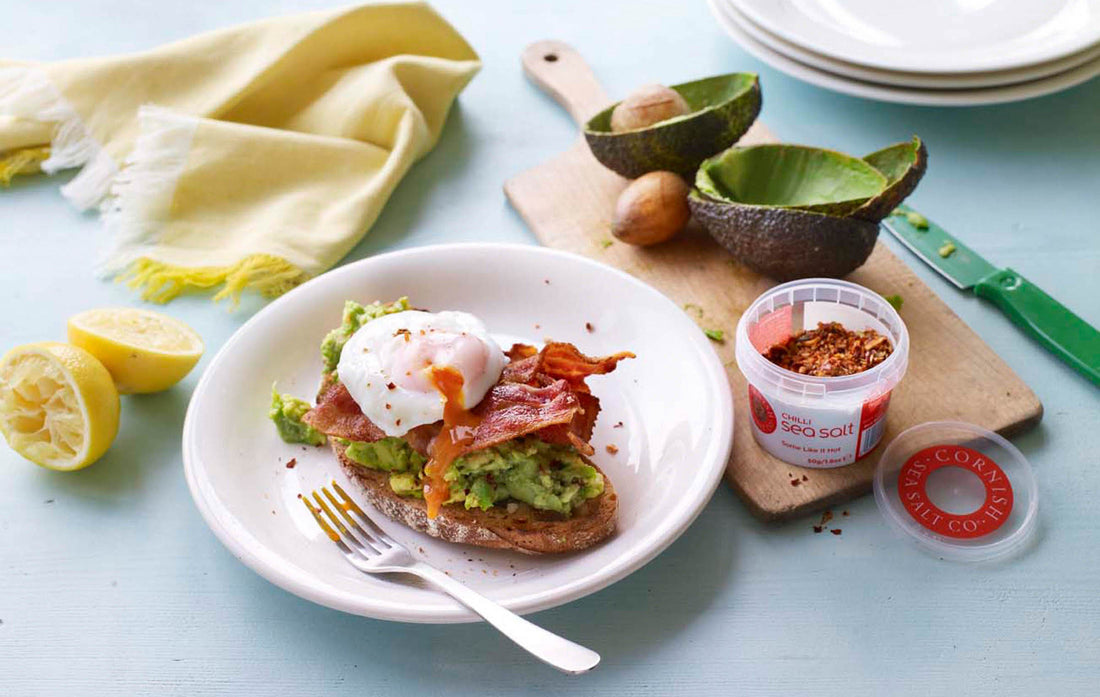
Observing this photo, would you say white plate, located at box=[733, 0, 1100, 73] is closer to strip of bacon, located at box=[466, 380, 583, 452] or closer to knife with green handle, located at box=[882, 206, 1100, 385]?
knife with green handle, located at box=[882, 206, 1100, 385]

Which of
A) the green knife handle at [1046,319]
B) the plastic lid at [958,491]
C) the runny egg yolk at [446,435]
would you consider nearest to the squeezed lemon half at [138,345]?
the runny egg yolk at [446,435]

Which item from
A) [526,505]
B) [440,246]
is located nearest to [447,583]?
[526,505]

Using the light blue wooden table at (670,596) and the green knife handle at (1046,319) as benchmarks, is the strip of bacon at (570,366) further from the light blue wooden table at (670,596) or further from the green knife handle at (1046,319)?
the green knife handle at (1046,319)

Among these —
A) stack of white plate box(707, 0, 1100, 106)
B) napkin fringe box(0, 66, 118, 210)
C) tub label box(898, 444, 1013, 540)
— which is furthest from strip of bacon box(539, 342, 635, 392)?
napkin fringe box(0, 66, 118, 210)

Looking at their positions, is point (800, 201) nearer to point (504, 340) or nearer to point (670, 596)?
point (504, 340)

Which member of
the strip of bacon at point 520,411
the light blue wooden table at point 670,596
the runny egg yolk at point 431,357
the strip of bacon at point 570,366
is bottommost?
the light blue wooden table at point 670,596

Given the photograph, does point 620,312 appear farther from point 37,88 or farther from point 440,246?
point 37,88
